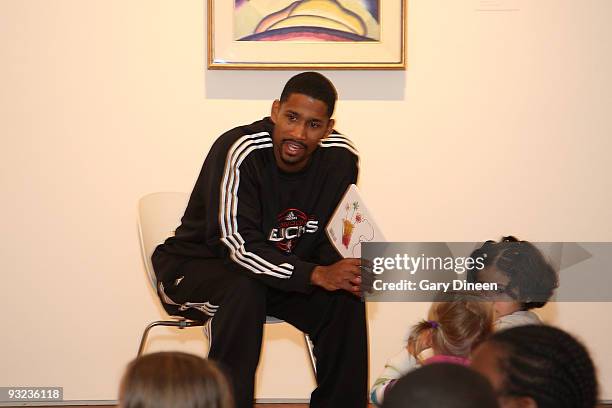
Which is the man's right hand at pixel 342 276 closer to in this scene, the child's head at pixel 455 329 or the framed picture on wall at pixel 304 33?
the child's head at pixel 455 329

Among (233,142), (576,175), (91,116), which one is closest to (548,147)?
(576,175)

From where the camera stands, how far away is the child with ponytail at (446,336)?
235cm

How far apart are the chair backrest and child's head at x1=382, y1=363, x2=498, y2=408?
6.47ft

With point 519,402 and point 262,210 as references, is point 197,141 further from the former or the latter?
point 519,402

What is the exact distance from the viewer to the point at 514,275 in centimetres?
276

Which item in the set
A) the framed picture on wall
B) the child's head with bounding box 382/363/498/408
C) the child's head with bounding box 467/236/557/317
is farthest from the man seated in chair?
the child's head with bounding box 382/363/498/408

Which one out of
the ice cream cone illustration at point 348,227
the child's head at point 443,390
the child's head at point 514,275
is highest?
the child's head at point 443,390

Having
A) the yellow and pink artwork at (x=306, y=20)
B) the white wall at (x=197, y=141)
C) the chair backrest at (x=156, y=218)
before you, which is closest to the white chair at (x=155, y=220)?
the chair backrest at (x=156, y=218)

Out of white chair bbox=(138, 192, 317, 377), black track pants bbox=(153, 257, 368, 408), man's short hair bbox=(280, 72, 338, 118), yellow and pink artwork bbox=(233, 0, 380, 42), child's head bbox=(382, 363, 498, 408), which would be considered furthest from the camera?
yellow and pink artwork bbox=(233, 0, 380, 42)

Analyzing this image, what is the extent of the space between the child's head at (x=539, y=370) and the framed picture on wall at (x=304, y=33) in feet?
7.69

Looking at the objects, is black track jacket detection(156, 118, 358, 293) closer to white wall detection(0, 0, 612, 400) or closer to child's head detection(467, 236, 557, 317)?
child's head detection(467, 236, 557, 317)

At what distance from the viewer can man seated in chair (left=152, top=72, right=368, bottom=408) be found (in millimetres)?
2682

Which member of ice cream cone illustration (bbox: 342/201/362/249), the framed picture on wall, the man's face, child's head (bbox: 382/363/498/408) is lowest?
ice cream cone illustration (bbox: 342/201/362/249)

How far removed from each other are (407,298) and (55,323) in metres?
1.45
